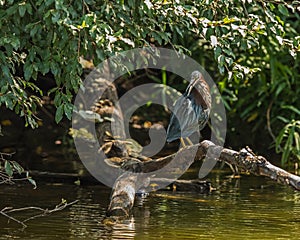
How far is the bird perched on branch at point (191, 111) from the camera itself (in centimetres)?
615

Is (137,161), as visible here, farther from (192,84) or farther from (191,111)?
(192,84)

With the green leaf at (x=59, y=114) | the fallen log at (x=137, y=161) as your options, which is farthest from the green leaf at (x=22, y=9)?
the fallen log at (x=137, y=161)

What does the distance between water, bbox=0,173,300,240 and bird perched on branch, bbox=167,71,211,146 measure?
562 millimetres

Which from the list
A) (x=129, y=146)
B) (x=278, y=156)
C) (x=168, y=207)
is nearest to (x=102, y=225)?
(x=168, y=207)

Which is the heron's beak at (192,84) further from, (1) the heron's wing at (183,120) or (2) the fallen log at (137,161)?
(2) the fallen log at (137,161)

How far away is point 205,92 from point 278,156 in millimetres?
2727

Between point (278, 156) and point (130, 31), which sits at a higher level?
point (130, 31)

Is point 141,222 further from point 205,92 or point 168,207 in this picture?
point 205,92

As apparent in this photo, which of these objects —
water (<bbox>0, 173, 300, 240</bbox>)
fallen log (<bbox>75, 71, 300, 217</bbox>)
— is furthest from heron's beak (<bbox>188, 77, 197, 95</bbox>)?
water (<bbox>0, 173, 300, 240</bbox>)

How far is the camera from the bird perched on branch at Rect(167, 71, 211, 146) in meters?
6.15

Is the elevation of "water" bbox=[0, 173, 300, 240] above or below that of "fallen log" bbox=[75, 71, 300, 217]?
below

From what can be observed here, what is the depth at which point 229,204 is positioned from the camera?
610cm

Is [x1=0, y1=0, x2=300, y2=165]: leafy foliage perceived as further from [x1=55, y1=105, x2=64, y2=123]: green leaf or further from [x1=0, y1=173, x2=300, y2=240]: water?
[x1=0, y1=173, x2=300, y2=240]: water

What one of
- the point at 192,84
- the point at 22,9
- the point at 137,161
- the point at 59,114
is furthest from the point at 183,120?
the point at 22,9
